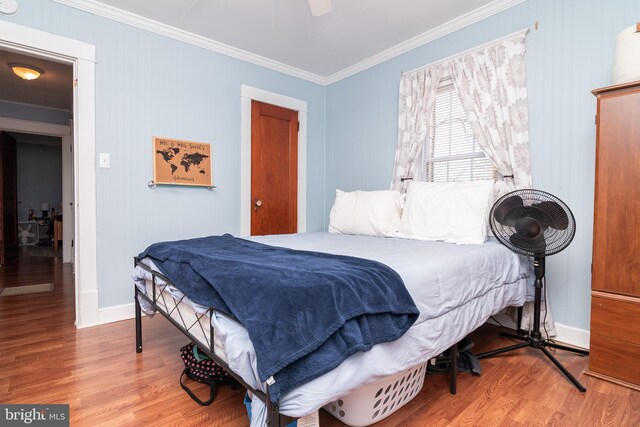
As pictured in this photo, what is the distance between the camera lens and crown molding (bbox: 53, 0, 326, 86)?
8.51 ft

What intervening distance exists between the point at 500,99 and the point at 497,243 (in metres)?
1.16

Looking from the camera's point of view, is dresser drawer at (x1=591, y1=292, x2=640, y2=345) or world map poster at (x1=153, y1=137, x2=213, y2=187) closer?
dresser drawer at (x1=591, y1=292, x2=640, y2=345)

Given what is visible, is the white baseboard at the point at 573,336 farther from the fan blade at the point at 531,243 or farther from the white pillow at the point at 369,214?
the white pillow at the point at 369,214

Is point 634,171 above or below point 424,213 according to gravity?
above

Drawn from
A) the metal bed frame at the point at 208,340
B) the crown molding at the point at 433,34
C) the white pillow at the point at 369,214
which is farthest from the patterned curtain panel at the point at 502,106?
the metal bed frame at the point at 208,340

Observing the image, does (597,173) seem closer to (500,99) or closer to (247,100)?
(500,99)

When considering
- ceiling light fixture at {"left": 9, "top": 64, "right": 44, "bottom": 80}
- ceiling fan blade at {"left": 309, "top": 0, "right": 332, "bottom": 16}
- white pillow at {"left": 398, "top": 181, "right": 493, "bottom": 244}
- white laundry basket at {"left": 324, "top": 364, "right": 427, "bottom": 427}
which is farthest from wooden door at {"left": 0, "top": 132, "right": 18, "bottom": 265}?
white laundry basket at {"left": 324, "top": 364, "right": 427, "bottom": 427}

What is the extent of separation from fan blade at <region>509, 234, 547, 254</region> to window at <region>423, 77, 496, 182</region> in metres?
0.84

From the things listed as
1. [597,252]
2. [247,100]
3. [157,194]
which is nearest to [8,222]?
[157,194]

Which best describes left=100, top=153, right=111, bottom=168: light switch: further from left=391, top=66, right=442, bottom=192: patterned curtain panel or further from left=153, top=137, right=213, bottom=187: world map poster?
left=391, top=66, right=442, bottom=192: patterned curtain panel

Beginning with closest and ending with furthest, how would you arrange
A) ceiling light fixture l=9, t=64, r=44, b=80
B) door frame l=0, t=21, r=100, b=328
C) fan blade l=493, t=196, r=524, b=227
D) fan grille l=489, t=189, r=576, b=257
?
fan grille l=489, t=189, r=576, b=257
fan blade l=493, t=196, r=524, b=227
door frame l=0, t=21, r=100, b=328
ceiling light fixture l=9, t=64, r=44, b=80

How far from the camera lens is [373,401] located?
1.35m

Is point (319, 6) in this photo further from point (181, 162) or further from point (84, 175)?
point (84, 175)

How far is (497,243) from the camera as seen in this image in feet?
7.14
